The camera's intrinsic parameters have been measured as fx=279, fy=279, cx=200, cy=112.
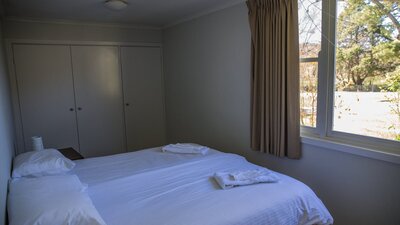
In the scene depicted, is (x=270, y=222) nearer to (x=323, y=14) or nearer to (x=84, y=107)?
(x=323, y=14)

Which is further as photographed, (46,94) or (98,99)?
(98,99)

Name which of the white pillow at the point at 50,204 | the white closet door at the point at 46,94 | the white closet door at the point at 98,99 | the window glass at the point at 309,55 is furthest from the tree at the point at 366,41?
the white closet door at the point at 46,94

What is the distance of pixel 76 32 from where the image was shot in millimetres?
3846

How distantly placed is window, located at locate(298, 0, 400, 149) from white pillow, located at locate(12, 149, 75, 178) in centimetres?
207

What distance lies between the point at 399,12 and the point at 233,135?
1.88 m

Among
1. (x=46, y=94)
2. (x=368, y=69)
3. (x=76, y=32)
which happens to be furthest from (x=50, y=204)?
(x=76, y=32)

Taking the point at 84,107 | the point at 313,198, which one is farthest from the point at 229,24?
the point at 84,107

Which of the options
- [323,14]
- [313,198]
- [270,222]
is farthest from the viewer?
[323,14]

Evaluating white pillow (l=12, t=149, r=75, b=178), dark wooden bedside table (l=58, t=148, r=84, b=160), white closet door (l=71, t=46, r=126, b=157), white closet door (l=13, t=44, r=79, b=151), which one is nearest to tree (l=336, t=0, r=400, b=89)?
white pillow (l=12, t=149, r=75, b=178)

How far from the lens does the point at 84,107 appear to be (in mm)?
4020

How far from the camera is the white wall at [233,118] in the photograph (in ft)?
6.66

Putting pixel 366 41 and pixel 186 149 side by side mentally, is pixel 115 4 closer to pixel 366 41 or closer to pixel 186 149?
pixel 186 149

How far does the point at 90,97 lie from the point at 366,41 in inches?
136

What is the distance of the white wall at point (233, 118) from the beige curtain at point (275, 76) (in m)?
0.19
